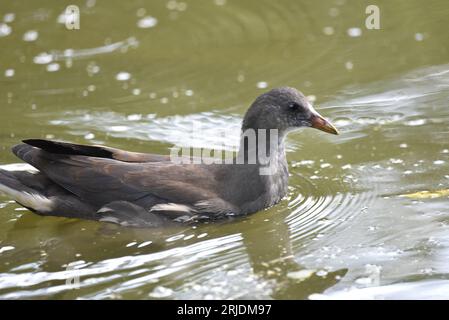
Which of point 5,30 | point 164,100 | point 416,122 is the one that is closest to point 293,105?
point 416,122

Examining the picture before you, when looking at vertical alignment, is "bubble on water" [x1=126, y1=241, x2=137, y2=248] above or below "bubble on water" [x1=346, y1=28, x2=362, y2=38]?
below

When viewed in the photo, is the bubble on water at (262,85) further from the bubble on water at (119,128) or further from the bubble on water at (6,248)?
the bubble on water at (6,248)

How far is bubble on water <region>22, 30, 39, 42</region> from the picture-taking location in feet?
32.7

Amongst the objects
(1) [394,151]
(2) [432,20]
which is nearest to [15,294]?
(1) [394,151]

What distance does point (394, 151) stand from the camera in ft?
23.5

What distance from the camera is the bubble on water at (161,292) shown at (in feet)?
17.2

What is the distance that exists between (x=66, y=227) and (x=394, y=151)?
2634 millimetres

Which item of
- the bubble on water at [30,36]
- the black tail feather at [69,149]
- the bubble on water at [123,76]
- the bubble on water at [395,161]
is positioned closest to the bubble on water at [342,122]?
the bubble on water at [395,161]

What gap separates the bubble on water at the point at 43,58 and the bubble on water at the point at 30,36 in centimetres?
45

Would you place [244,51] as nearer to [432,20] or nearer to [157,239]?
[432,20]

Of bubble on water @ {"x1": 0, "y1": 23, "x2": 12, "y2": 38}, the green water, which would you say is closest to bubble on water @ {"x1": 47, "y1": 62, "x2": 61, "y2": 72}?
the green water

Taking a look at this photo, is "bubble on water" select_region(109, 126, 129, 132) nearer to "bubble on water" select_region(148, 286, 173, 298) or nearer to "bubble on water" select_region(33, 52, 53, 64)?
"bubble on water" select_region(33, 52, 53, 64)

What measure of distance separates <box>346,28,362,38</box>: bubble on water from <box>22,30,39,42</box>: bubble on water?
3.44 metres
